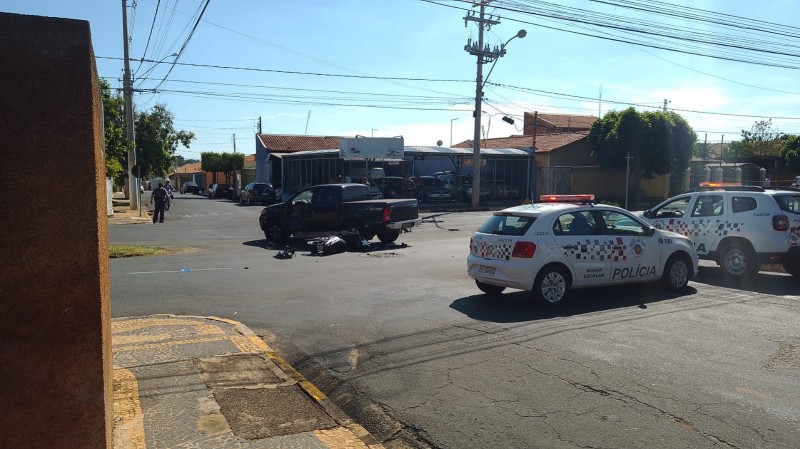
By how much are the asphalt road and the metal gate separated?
29.5 meters

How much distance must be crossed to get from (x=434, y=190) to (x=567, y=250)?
29.5 metres

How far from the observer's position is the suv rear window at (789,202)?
1166 cm

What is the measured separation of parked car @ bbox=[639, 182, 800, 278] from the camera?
11.5m

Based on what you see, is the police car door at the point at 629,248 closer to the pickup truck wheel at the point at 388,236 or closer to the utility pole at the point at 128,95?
the pickup truck wheel at the point at 388,236

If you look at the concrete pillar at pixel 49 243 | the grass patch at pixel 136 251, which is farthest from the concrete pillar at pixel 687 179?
the concrete pillar at pixel 49 243

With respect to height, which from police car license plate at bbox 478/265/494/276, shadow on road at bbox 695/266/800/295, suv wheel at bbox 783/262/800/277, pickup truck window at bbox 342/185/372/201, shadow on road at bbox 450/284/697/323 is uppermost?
pickup truck window at bbox 342/185/372/201

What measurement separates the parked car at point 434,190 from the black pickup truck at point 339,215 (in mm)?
19360

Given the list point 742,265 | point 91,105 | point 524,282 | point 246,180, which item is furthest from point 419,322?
point 246,180

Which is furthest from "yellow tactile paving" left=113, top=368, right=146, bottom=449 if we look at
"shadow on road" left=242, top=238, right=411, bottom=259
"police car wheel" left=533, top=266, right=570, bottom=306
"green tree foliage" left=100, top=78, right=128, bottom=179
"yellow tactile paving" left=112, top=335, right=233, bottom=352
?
"green tree foliage" left=100, top=78, right=128, bottom=179

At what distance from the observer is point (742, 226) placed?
11.9 m

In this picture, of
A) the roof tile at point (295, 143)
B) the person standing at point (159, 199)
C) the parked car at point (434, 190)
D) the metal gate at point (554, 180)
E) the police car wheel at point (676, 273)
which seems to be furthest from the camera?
the roof tile at point (295, 143)

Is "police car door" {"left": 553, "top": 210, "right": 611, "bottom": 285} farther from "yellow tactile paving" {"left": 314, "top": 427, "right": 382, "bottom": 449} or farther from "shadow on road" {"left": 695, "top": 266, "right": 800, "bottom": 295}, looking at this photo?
"yellow tactile paving" {"left": 314, "top": 427, "right": 382, "bottom": 449}

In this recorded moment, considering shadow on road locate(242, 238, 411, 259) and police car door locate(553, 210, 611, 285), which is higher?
police car door locate(553, 210, 611, 285)

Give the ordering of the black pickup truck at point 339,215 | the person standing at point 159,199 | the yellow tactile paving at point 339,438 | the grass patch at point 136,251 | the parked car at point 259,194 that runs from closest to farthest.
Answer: the yellow tactile paving at point 339,438
the grass patch at point 136,251
the black pickup truck at point 339,215
the person standing at point 159,199
the parked car at point 259,194
